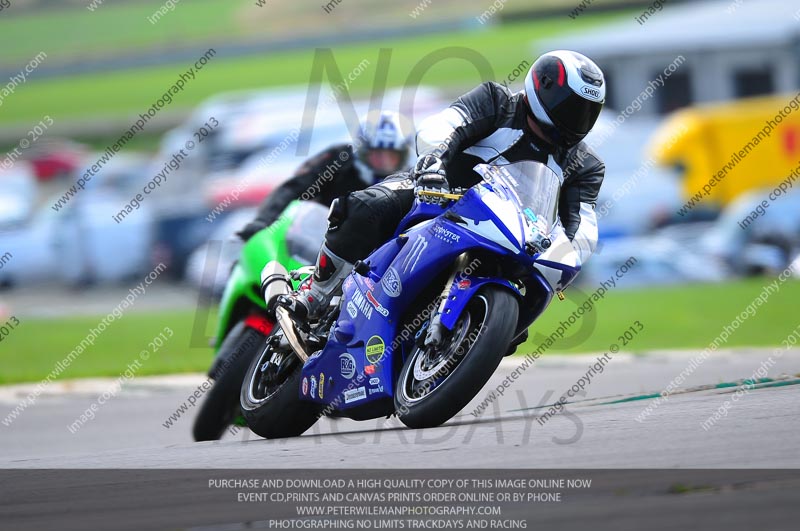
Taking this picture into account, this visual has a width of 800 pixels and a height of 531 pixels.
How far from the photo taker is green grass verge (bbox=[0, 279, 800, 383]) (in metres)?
12.6

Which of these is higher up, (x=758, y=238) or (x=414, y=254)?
(x=414, y=254)

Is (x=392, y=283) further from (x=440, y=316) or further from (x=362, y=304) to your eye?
(x=440, y=316)

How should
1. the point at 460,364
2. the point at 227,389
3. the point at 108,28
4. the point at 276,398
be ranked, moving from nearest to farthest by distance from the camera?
1. the point at 460,364
2. the point at 276,398
3. the point at 227,389
4. the point at 108,28

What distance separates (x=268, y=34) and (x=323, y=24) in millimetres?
3501

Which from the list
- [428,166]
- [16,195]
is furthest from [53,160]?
[428,166]

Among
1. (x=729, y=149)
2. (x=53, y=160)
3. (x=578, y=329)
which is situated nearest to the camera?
(x=578, y=329)

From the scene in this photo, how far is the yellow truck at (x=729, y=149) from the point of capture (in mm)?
23328

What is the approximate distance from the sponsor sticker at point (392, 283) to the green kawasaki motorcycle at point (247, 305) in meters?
1.15

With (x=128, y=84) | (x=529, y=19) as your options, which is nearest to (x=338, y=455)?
(x=128, y=84)

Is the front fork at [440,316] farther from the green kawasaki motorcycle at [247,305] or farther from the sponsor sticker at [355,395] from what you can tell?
the green kawasaki motorcycle at [247,305]

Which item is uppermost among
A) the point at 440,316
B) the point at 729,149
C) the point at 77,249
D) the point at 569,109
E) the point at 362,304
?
the point at 569,109

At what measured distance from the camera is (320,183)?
8133 millimetres

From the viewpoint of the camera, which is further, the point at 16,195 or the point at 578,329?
the point at 16,195

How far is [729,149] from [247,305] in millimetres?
17359
